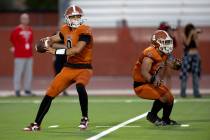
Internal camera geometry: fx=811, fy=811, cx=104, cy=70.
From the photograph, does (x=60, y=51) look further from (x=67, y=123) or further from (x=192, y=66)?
(x=192, y=66)

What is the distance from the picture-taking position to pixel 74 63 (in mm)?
13125

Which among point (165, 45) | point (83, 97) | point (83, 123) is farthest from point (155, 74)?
point (83, 123)

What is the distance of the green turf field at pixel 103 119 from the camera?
1223 centimetres

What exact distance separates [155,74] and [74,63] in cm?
135

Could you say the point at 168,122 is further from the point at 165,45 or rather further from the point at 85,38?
the point at 85,38

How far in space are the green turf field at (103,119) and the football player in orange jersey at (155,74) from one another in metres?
0.34

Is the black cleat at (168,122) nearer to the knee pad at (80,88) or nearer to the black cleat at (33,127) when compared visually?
the knee pad at (80,88)

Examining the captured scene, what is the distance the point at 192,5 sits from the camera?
27.8 meters

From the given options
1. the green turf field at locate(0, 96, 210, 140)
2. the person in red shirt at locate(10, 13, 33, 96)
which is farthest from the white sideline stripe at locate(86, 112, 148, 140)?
the person in red shirt at locate(10, 13, 33, 96)

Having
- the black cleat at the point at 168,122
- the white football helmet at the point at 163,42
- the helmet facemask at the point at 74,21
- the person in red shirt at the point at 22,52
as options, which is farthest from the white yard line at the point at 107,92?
the helmet facemask at the point at 74,21

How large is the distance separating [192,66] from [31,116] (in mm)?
5303

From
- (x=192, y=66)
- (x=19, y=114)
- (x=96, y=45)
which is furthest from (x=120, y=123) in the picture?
(x=96, y=45)

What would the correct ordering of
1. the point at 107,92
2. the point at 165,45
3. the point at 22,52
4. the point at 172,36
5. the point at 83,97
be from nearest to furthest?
the point at 83,97 < the point at 165,45 < the point at 172,36 < the point at 22,52 < the point at 107,92

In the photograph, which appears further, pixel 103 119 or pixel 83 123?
pixel 103 119
